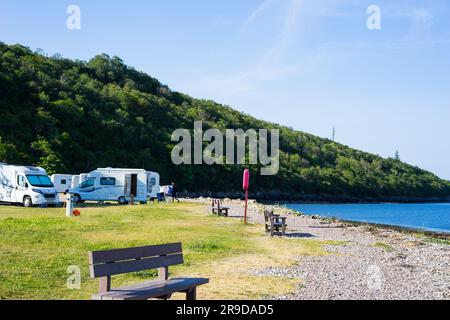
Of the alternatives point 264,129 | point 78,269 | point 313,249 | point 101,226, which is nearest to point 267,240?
point 313,249

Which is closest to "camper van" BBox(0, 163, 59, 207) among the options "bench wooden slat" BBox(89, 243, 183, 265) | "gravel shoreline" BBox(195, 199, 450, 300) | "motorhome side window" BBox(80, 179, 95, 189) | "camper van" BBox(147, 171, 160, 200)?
"motorhome side window" BBox(80, 179, 95, 189)

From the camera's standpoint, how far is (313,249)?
56.1ft

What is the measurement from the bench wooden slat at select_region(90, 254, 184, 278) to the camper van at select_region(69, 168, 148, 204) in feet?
98.9

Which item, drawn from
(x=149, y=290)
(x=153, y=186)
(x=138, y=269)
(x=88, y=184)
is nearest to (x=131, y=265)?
(x=138, y=269)

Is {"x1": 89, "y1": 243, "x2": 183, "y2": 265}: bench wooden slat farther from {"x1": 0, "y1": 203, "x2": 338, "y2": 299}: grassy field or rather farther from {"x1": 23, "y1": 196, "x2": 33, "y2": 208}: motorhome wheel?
{"x1": 23, "y1": 196, "x2": 33, "y2": 208}: motorhome wheel

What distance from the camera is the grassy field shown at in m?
9.86

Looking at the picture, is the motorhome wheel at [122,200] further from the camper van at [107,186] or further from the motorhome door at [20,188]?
the motorhome door at [20,188]

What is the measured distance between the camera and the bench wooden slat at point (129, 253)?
7.30 meters

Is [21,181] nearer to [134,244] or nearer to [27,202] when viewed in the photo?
[27,202]

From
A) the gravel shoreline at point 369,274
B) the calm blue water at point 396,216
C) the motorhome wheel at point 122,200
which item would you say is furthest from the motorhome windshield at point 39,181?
the calm blue water at point 396,216

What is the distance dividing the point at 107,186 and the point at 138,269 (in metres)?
31.2
